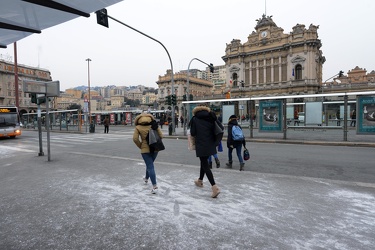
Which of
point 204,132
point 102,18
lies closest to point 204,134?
point 204,132

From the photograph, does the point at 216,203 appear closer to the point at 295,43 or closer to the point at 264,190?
the point at 264,190

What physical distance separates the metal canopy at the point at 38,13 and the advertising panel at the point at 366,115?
14152mm

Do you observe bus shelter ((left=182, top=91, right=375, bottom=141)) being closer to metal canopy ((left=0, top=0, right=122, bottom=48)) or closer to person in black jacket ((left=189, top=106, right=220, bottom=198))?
person in black jacket ((left=189, top=106, right=220, bottom=198))

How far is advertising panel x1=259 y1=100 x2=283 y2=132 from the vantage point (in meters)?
15.5

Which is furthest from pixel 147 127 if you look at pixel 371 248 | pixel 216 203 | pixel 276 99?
pixel 276 99

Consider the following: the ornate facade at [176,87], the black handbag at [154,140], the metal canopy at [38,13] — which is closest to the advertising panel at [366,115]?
the black handbag at [154,140]

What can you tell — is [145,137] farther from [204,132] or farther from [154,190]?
[204,132]

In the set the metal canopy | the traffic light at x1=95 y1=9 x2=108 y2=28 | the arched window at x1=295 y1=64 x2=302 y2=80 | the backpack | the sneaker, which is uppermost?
the arched window at x1=295 y1=64 x2=302 y2=80

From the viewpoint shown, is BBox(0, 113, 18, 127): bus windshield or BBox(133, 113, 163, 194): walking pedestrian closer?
BBox(133, 113, 163, 194): walking pedestrian

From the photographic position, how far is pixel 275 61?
Result: 61.3 meters

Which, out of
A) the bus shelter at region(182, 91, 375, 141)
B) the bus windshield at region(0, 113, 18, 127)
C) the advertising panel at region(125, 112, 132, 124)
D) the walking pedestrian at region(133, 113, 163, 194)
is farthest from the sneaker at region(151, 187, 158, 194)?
the advertising panel at region(125, 112, 132, 124)

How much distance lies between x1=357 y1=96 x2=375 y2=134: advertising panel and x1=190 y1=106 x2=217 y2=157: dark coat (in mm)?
11875

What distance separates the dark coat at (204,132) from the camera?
4832mm

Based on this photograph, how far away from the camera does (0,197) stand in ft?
16.3
